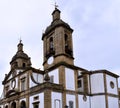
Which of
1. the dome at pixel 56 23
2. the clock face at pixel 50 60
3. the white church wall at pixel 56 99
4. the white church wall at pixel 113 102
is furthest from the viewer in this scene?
the dome at pixel 56 23

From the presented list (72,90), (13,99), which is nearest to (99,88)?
(72,90)

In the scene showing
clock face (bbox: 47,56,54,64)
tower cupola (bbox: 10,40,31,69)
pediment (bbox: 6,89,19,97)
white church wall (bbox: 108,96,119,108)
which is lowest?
white church wall (bbox: 108,96,119,108)

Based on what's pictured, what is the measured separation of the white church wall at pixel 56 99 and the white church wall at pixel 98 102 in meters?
6.24

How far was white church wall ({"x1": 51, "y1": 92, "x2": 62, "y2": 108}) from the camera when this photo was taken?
33562 mm

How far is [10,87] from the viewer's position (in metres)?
44.5

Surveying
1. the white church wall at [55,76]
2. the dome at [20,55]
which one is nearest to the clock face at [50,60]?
the white church wall at [55,76]

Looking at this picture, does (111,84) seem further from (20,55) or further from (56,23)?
(20,55)

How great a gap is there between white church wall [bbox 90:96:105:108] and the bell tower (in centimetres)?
620

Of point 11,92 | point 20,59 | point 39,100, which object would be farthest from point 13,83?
point 39,100

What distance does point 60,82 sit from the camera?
3534 centimetres

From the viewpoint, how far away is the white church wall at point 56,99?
33.6m

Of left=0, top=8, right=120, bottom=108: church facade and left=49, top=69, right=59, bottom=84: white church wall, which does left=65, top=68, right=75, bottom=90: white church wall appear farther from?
left=49, top=69, right=59, bottom=84: white church wall

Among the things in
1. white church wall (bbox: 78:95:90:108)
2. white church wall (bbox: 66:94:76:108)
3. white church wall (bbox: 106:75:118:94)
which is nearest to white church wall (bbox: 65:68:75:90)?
white church wall (bbox: 66:94:76:108)

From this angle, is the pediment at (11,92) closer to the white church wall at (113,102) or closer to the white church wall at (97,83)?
the white church wall at (97,83)
